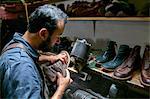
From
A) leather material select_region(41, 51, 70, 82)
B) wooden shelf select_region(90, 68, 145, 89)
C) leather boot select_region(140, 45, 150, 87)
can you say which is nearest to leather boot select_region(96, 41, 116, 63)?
wooden shelf select_region(90, 68, 145, 89)

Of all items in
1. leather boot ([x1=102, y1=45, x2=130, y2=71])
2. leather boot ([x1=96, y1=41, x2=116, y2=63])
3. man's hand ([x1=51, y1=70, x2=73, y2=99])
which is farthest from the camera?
leather boot ([x1=96, y1=41, x2=116, y2=63])

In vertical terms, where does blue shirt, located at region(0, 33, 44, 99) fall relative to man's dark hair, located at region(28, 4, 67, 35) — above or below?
below

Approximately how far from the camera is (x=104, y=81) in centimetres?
231

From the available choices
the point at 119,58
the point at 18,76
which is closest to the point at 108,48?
the point at 119,58

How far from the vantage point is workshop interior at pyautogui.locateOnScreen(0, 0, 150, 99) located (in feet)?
5.35

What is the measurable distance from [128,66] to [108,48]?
33 cm

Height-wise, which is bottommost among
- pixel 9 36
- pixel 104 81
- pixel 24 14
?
pixel 104 81

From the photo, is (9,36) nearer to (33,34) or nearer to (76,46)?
(76,46)

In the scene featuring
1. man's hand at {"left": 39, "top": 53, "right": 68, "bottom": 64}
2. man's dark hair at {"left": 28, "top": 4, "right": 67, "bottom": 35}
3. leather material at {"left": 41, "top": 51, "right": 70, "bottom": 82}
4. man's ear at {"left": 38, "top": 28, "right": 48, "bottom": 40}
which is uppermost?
man's dark hair at {"left": 28, "top": 4, "right": 67, "bottom": 35}

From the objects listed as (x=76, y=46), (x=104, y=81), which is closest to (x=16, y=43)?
(x=76, y=46)

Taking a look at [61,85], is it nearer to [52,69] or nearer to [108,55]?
[52,69]

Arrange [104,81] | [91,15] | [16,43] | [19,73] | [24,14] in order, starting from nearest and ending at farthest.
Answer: [19,73] < [16,43] < [91,15] < [104,81] < [24,14]

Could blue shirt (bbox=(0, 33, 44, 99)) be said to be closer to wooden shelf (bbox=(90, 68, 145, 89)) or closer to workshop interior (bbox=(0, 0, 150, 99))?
workshop interior (bbox=(0, 0, 150, 99))

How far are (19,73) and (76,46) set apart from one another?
75cm
